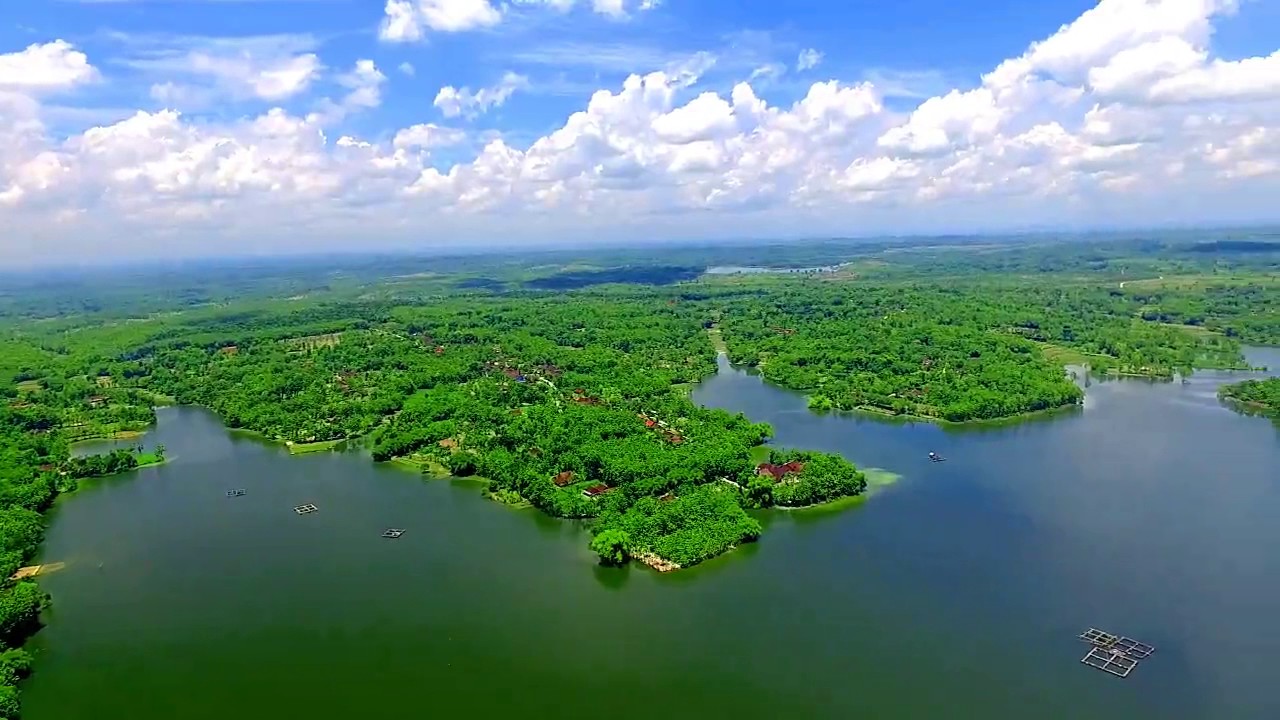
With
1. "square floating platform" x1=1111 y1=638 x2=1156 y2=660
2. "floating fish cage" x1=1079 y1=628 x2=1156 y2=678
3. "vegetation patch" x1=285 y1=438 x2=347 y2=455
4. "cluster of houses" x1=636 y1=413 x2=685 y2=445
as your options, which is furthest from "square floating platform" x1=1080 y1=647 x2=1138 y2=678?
"vegetation patch" x1=285 y1=438 x2=347 y2=455

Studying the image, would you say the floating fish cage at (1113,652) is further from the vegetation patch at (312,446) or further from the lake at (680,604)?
the vegetation patch at (312,446)

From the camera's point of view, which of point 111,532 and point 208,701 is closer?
point 208,701

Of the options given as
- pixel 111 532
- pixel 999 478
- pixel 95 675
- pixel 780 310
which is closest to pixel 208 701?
pixel 95 675

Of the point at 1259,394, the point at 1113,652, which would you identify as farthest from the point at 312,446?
the point at 1259,394

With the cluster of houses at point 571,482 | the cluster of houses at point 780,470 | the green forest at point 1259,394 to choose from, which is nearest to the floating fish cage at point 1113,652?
the cluster of houses at point 780,470

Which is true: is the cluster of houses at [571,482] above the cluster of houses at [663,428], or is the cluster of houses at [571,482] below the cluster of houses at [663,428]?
below

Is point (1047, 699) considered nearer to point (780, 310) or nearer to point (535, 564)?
point (535, 564)
